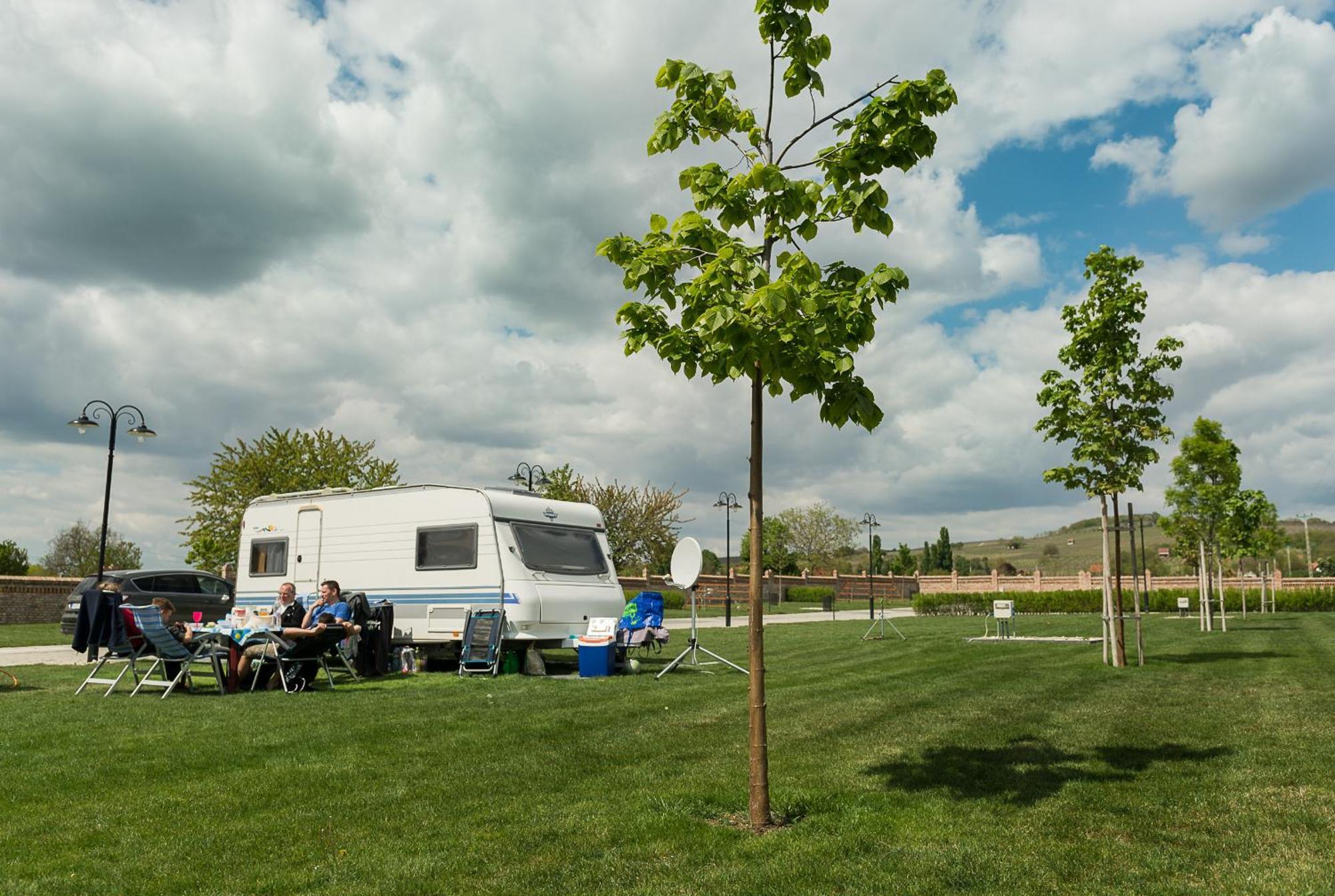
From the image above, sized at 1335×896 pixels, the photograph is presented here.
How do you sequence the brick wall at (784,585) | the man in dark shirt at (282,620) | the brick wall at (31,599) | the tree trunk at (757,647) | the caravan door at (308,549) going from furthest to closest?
1. the brick wall at (784,585)
2. the brick wall at (31,599)
3. the caravan door at (308,549)
4. the man in dark shirt at (282,620)
5. the tree trunk at (757,647)

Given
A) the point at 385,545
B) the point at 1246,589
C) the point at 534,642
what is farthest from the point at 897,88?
the point at 1246,589

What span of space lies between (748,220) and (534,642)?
9.16 m

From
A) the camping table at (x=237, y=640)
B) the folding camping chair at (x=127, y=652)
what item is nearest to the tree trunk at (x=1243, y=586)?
the camping table at (x=237, y=640)

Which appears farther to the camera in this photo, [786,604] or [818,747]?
[786,604]

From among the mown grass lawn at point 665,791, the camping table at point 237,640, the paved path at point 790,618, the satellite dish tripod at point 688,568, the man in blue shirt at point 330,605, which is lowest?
the mown grass lawn at point 665,791

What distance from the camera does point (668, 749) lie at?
24.2 ft

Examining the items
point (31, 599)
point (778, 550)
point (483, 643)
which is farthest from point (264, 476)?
point (778, 550)

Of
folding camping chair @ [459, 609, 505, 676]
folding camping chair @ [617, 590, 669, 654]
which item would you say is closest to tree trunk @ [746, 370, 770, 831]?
folding camping chair @ [459, 609, 505, 676]

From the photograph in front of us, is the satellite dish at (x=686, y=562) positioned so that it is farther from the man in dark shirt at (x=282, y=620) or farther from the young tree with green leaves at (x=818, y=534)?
the young tree with green leaves at (x=818, y=534)

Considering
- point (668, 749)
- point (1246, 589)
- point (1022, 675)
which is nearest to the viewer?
point (668, 749)

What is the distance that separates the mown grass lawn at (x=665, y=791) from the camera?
444 cm

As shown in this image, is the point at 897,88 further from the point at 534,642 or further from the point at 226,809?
the point at 534,642

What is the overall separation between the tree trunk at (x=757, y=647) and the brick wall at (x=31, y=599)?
3233cm

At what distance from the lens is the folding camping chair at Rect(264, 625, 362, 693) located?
1142 centimetres
